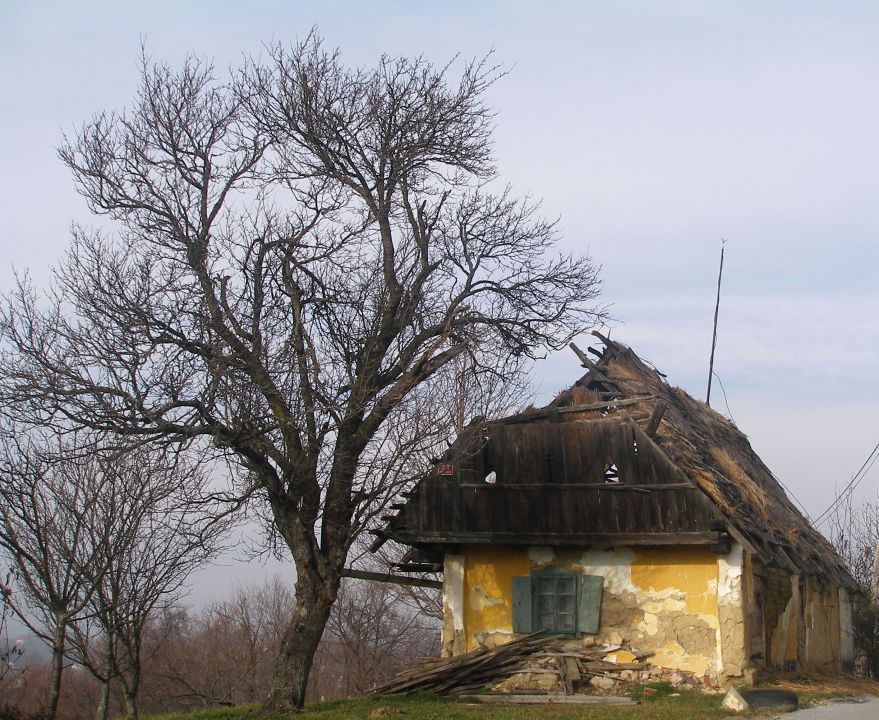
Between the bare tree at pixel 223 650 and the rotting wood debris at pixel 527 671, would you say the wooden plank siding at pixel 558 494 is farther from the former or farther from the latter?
the bare tree at pixel 223 650

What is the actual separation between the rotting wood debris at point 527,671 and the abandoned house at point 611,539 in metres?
0.32

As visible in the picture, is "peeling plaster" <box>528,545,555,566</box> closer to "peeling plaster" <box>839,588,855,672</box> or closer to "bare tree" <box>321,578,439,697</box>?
"peeling plaster" <box>839,588,855,672</box>

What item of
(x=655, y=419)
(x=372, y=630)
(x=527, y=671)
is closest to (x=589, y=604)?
(x=527, y=671)

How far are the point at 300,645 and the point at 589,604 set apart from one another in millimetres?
5412

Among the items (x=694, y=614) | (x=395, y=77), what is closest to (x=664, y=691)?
(x=694, y=614)

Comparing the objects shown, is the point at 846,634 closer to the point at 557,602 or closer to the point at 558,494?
the point at 557,602

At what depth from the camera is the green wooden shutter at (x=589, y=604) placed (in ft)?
52.5

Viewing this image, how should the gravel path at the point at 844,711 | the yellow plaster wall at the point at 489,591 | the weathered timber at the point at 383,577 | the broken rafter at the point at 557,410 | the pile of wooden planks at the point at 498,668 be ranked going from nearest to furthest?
the gravel path at the point at 844,711 < the weathered timber at the point at 383,577 < the pile of wooden planks at the point at 498,668 < the yellow plaster wall at the point at 489,591 < the broken rafter at the point at 557,410

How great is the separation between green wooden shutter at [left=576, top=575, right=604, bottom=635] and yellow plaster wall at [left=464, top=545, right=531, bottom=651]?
41.4 inches

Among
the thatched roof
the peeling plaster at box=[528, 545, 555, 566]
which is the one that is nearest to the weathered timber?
the peeling plaster at box=[528, 545, 555, 566]

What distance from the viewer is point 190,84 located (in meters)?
14.3

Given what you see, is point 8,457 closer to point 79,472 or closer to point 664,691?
point 79,472

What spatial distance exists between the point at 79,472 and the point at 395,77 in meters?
7.88

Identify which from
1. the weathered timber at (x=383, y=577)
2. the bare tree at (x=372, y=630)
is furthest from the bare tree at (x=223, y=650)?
the weathered timber at (x=383, y=577)
